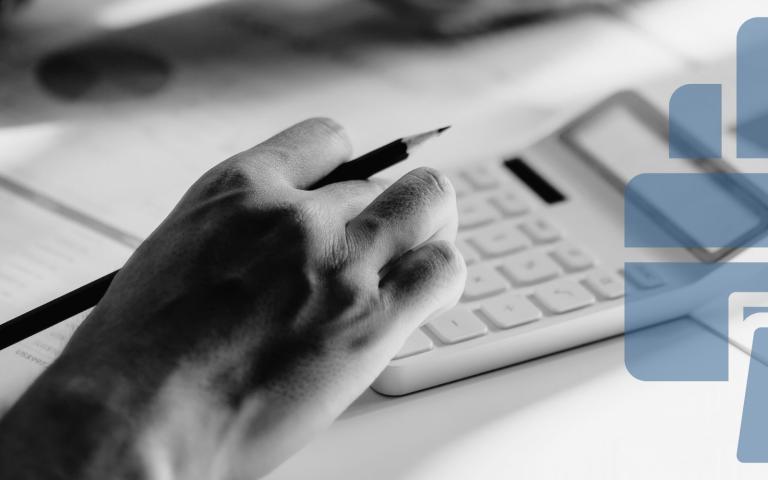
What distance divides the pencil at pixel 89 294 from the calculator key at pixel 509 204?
12cm

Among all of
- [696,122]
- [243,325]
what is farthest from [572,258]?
[243,325]

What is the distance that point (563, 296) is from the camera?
0.48 m

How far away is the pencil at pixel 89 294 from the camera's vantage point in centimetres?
39

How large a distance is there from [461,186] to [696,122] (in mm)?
137

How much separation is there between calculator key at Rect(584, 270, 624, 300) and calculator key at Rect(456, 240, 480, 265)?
5 cm

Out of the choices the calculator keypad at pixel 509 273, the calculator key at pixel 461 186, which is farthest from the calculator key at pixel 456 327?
the calculator key at pixel 461 186

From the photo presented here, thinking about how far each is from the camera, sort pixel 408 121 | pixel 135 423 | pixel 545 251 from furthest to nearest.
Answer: pixel 408 121 → pixel 545 251 → pixel 135 423

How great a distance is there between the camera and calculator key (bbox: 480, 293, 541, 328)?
0.46 m

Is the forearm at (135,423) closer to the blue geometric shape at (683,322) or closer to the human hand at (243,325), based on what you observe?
the human hand at (243,325)

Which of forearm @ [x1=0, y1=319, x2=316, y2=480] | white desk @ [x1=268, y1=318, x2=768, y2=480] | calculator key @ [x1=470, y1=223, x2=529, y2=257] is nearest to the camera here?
forearm @ [x1=0, y1=319, x2=316, y2=480]

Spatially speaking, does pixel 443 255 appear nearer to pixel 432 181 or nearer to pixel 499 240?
pixel 432 181

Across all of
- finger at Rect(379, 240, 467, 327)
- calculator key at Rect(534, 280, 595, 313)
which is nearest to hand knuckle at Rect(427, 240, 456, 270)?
finger at Rect(379, 240, 467, 327)

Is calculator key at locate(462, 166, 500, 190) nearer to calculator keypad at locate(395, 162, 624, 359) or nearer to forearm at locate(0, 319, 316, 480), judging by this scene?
calculator keypad at locate(395, 162, 624, 359)

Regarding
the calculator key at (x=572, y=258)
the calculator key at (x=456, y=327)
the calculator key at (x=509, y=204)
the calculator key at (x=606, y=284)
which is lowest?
the calculator key at (x=606, y=284)
